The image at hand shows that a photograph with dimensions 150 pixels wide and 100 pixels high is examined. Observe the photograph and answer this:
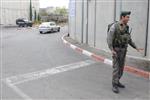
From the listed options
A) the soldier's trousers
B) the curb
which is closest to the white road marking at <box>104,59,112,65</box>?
the curb

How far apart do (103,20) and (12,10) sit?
4481cm

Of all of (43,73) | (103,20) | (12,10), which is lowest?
(43,73)

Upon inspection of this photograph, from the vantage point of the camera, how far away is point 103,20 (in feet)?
47.4

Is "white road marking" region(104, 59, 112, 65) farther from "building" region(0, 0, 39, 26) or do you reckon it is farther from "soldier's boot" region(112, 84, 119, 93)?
"building" region(0, 0, 39, 26)

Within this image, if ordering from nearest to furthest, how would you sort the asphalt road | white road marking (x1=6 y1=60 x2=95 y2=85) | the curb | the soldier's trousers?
1. the asphalt road
2. the soldier's trousers
3. white road marking (x1=6 y1=60 x2=95 y2=85)
4. the curb

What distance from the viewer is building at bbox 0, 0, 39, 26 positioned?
54584mm

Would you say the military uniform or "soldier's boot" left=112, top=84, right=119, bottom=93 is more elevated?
the military uniform

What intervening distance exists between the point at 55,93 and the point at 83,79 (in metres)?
1.68

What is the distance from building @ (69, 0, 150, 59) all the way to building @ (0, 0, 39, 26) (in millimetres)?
36233

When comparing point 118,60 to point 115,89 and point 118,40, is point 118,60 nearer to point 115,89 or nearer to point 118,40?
point 118,40

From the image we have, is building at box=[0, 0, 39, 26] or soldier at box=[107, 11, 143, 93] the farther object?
building at box=[0, 0, 39, 26]

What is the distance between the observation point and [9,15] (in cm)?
5616

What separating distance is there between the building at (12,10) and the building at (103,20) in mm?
36233

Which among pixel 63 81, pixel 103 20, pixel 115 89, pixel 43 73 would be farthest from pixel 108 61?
pixel 115 89
